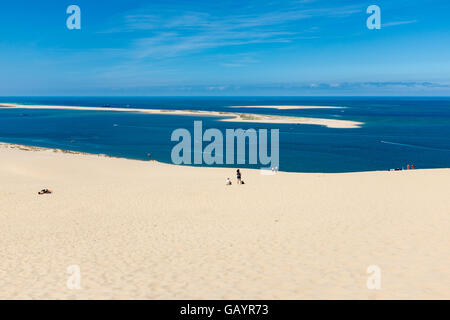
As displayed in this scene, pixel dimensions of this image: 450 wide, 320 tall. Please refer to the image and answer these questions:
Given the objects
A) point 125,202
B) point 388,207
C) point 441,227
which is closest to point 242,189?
point 125,202

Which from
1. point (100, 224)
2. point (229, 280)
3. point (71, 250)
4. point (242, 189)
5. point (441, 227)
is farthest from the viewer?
point (242, 189)

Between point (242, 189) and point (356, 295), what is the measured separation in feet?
49.9

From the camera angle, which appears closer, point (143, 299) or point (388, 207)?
point (143, 299)

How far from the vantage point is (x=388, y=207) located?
1688cm

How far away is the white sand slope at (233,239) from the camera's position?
904 cm

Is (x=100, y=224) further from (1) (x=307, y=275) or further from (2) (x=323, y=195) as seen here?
(2) (x=323, y=195)

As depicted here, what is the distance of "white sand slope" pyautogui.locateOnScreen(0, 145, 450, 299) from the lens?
904 centimetres

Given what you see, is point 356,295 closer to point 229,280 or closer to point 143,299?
point 229,280

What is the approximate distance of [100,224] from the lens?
51.9ft

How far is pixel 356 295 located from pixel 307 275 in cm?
148

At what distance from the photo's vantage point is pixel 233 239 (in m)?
13.2
